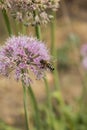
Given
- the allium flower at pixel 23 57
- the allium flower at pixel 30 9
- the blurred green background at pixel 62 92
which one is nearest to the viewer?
the allium flower at pixel 23 57

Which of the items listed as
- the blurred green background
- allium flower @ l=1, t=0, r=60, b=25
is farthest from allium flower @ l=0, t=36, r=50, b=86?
the blurred green background

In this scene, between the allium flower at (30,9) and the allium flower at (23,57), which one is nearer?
the allium flower at (23,57)

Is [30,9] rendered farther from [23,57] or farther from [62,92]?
[62,92]

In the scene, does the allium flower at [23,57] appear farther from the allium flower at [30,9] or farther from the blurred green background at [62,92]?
the blurred green background at [62,92]

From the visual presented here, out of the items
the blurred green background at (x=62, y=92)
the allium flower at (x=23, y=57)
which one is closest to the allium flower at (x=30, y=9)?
the allium flower at (x=23, y=57)

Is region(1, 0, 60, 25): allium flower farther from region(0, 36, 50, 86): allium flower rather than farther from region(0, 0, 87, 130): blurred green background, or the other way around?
region(0, 0, 87, 130): blurred green background

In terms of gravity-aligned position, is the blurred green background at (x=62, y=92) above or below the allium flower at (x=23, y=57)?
above
